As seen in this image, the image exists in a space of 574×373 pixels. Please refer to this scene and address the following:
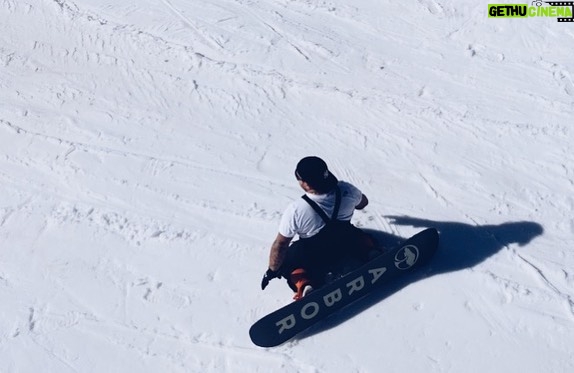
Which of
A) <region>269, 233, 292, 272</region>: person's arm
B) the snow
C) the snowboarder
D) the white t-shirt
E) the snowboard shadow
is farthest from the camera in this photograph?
the snowboard shadow

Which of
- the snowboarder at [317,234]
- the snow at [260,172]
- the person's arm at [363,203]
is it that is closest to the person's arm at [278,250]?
the snowboarder at [317,234]

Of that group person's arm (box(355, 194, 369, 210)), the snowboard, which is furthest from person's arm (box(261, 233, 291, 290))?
person's arm (box(355, 194, 369, 210))

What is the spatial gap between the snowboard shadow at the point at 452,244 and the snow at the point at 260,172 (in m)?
0.02

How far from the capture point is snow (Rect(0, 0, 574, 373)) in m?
6.61

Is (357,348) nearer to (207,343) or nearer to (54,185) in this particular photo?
(207,343)

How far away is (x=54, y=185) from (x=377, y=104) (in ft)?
12.9

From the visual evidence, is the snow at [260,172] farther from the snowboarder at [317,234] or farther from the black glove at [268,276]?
the snowboarder at [317,234]

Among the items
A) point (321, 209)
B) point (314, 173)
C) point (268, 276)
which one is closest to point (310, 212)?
point (321, 209)

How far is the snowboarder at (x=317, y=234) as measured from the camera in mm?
6133

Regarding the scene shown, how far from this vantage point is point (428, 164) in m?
7.97

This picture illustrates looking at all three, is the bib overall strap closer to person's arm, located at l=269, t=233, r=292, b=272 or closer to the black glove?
person's arm, located at l=269, t=233, r=292, b=272

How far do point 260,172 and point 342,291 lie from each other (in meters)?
2.03

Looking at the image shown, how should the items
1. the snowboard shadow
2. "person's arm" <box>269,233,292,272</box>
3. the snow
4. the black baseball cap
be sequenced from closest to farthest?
the black baseball cap < "person's arm" <box>269,233,292,272</box> < the snow < the snowboard shadow

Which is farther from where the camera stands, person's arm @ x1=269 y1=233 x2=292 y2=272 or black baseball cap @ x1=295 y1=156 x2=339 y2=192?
person's arm @ x1=269 y1=233 x2=292 y2=272
